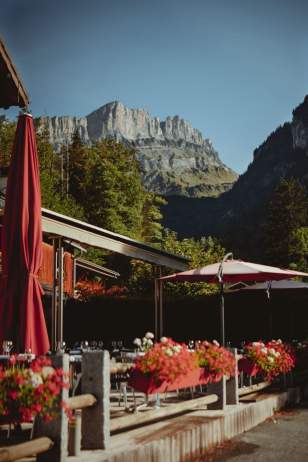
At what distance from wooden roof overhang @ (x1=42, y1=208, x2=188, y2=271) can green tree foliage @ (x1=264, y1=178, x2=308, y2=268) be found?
39.4m

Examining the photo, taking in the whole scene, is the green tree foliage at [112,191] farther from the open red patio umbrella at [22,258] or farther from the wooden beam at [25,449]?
the wooden beam at [25,449]

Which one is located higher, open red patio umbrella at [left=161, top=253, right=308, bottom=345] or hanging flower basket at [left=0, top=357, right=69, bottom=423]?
open red patio umbrella at [left=161, top=253, right=308, bottom=345]

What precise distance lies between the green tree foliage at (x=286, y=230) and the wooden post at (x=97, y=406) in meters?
48.4

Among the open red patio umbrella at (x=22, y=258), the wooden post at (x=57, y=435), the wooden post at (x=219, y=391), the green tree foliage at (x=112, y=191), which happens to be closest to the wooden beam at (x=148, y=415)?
the wooden post at (x=219, y=391)

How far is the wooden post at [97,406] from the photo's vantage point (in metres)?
5.57

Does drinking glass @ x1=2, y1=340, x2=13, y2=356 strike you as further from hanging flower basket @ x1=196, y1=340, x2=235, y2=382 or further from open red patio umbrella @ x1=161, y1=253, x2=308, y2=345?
open red patio umbrella @ x1=161, y1=253, x2=308, y2=345

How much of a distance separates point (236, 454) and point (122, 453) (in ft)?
6.84

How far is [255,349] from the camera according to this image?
32.8 feet

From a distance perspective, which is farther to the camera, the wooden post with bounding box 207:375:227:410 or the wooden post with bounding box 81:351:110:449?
the wooden post with bounding box 207:375:227:410

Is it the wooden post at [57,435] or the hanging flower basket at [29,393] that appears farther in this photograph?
the wooden post at [57,435]

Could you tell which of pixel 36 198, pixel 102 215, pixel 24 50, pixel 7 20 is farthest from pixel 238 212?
pixel 36 198

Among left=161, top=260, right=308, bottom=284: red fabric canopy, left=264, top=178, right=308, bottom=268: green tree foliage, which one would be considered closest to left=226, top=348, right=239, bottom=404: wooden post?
left=161, top=260, right=308, bottom=284: red fabric canopy

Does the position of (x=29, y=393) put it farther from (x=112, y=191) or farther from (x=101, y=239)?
(x=112, y=191)

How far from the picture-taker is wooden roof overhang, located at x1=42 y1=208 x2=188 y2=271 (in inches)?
440
